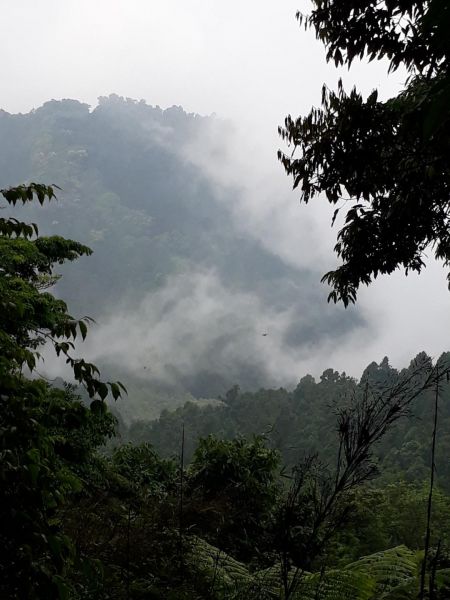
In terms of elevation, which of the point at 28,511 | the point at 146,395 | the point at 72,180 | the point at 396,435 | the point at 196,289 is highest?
the point at 72,180

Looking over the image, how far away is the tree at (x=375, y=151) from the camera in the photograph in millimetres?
3994

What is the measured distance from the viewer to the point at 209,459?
10953 millimetres

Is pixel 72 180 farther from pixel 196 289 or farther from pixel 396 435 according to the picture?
pixel 396 435

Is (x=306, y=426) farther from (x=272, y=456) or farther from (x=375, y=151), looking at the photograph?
(x=375, y=151)

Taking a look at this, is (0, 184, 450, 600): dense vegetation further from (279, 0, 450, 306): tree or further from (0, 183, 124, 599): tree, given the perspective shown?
(279, 0, 450, 306): tree

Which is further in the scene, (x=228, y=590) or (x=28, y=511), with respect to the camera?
(x=228, y=590)

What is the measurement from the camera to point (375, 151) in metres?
4.30

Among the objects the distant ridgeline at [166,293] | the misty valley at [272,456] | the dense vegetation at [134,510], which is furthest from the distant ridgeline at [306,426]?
the distant ridgeline at [166,293]

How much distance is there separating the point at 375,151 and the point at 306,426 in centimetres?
5502

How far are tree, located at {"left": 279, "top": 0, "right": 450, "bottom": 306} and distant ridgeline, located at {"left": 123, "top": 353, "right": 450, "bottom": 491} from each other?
30.8 m

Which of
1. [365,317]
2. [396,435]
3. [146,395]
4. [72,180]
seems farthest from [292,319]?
[396,435]

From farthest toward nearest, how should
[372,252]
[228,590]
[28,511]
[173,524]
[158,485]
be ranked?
[158,485]
[372,252]
[173,524]
[228,590]
[28,511]

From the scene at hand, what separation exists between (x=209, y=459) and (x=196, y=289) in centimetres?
16776

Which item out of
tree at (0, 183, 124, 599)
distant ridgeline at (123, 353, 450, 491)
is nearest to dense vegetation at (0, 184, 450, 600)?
tree at (0, 183, 124, 599)
